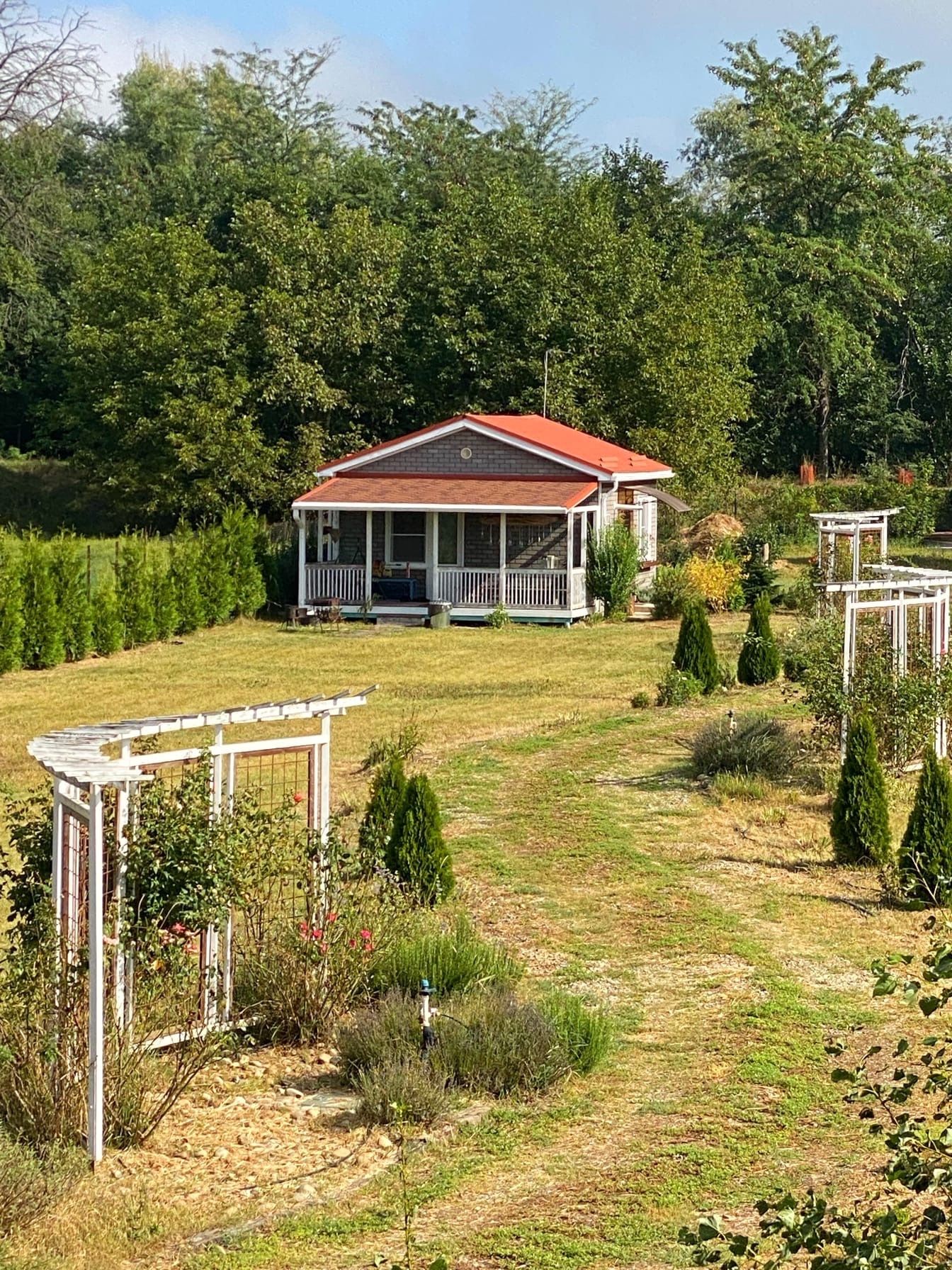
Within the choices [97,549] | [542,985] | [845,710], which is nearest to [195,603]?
[97,549]

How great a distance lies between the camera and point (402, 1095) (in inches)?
295

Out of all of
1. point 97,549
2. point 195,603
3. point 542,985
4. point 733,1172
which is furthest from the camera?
point 97,549

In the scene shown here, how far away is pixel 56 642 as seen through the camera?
24.7m

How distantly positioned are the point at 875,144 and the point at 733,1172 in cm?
4913

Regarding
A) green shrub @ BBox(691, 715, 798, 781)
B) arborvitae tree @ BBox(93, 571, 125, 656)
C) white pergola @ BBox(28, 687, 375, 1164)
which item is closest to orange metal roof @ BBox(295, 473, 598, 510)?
arborvitae tree @ BBox(93, 571, 125, 656)

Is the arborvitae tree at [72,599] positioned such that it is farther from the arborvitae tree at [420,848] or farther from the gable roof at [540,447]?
the arborvitae tree at [420,848]

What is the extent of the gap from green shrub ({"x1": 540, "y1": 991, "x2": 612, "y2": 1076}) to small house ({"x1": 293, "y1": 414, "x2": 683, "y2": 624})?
21.2 meters

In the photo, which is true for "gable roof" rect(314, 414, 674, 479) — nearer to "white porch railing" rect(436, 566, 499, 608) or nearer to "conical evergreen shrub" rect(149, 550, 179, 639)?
"white porch railing" rect(436, 566, 499, 608)

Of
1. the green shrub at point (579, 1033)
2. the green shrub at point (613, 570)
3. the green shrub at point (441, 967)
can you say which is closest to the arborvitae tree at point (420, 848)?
the green shrub at point (441, 967)

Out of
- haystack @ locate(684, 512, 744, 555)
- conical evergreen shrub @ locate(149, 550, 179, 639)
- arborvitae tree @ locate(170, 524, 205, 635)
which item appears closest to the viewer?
conical evergreen shrub @ locate(149, 550, 179, 639)

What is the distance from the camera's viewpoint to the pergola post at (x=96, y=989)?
700 centimetres

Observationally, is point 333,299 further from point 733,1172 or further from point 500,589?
point 733,1172

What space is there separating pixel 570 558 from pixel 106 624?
888cm

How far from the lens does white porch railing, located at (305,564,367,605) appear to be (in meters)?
30.8
